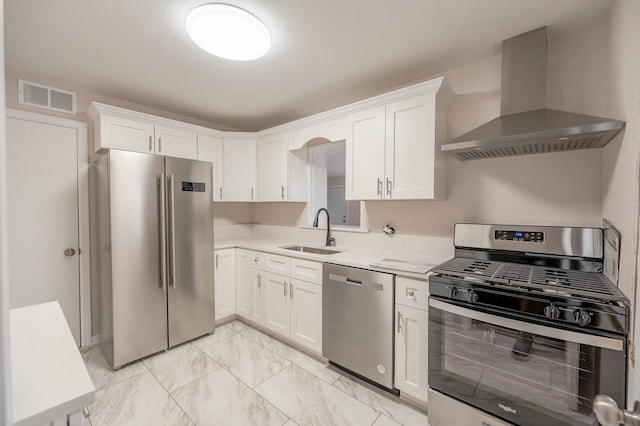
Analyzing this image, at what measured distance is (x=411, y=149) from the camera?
7.09 feet

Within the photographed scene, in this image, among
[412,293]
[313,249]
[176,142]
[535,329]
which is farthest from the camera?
[313,249]

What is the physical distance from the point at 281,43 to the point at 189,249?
1.96 meters

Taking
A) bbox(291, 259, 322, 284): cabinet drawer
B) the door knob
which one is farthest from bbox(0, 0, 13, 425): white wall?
bbox(291, 259, 322, 284): cabinet drawer

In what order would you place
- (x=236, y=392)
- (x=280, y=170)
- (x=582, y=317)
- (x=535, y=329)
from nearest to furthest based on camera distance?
1. (x=582, y=317)
2. (x=535, y=329)
3. (x=236, y=392)
4. (x=280, y=170)

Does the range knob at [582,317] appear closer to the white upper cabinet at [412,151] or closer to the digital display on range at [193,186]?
the white upper cabinet at [412,151]

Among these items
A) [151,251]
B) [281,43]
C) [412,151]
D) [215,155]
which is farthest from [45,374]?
[215,155]

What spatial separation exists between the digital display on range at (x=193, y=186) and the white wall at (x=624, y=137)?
9.55 ft

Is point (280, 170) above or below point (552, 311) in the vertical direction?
above

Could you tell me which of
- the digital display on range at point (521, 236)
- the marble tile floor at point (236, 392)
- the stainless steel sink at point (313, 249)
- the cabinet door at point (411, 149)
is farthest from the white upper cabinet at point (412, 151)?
the marble tile floor at point (236, 392)

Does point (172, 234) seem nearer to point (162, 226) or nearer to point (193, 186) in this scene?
point (162, 226)

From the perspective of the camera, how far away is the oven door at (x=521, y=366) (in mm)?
1216

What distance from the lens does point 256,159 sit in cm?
351

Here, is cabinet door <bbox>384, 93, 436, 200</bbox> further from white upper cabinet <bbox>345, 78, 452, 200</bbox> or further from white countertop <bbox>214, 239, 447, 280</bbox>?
white countertop <bbox>214, 239, 447, 280</bbox>

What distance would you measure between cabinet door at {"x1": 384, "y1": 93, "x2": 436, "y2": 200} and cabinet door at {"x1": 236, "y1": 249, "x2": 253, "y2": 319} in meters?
1.72
